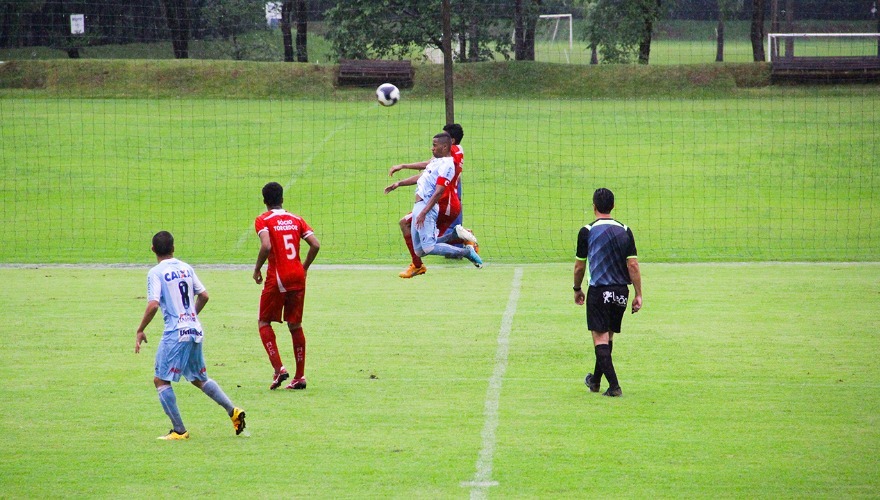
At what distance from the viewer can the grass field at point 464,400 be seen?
7.96 m

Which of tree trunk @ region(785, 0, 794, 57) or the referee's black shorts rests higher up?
tree trunk @ region(785, 0, 794, 57)

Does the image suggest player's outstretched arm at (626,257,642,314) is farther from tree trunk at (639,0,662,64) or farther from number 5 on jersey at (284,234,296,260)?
tree trunk at (639,0,662,64)

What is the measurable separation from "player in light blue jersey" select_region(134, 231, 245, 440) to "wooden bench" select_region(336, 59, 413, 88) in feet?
92.1

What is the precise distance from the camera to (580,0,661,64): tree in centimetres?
4294

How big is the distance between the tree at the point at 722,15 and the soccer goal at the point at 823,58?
7.56 ft

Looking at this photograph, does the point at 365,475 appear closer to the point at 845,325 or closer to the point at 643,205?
the point at 845,325

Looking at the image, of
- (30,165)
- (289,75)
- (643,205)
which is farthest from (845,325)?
(289,75)

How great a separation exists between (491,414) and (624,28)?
3797 cm

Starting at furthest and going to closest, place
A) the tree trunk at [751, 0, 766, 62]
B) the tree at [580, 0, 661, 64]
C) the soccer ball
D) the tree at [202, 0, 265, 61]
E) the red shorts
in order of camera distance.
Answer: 1. the tree at [202, 0, 265, 61]
2. the tree at [580, 0, 661, 64]
3. the tree trunk at [751, 0, 766, 62]
4. the soccer ball
5. the red shorts

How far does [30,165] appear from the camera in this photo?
3103cm

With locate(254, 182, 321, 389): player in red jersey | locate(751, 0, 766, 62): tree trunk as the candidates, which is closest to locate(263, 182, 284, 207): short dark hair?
locate(254, 182, 321, 389): player in red jersey

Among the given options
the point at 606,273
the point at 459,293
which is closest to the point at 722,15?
the point at 459,293

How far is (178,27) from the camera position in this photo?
1650 inches

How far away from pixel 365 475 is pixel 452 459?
0.78 meters
